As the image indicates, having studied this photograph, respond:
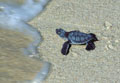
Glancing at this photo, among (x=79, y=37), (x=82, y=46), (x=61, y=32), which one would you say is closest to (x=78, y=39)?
(x=79, y=37)

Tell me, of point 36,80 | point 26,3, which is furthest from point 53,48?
point 26,3

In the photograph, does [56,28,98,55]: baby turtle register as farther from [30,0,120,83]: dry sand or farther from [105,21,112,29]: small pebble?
[105,21,112,29]: small pebble

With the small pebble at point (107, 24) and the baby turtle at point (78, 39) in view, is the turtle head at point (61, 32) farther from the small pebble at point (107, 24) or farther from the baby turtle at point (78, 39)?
the small pebble at point (107, 24)

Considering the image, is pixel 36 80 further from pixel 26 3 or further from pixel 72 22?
pixel 26 3

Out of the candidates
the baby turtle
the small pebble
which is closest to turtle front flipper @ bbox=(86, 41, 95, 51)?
the baby turtle

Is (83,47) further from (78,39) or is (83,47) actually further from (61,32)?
(61,32)

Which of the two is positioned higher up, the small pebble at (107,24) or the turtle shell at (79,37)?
the small pebble at (107,24)

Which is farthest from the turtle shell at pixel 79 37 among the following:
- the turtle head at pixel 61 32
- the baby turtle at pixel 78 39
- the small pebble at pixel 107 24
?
the small pebble at pixel 107 24
